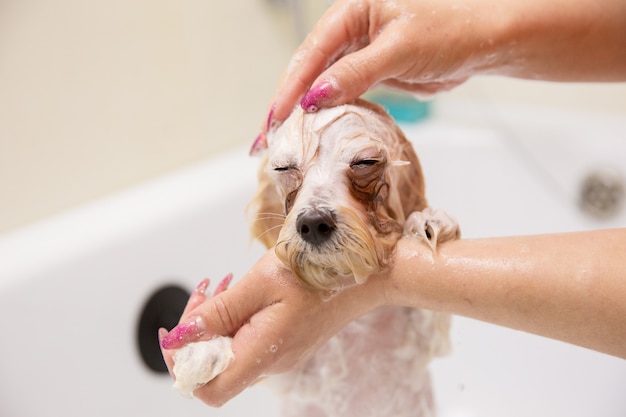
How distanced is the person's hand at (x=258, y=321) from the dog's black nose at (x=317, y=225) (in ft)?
0.28

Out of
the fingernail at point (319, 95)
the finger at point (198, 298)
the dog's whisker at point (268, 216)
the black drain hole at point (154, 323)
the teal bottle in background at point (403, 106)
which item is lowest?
the black drain hole at point (154, 323)

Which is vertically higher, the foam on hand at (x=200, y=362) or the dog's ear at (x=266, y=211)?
the dog's ear at (x=266, y=211)

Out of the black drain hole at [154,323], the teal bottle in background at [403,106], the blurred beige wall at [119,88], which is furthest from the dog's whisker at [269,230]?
the teal bottle in background at [403,106]

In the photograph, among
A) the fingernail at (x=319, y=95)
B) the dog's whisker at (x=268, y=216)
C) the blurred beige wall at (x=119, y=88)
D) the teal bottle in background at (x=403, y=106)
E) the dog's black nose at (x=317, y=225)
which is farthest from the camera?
the teal bottle in background at (x=403, y=106)

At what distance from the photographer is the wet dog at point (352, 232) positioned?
2.02 ft

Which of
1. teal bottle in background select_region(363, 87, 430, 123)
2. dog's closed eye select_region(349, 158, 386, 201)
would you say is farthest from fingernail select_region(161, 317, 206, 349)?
teal bottle in background select_region(363, 87, 430, 123)

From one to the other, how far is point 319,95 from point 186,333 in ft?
1.01

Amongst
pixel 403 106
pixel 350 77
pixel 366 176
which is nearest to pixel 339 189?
pixel 366 176

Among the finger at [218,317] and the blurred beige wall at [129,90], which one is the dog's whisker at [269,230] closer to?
the finger at [218,317]

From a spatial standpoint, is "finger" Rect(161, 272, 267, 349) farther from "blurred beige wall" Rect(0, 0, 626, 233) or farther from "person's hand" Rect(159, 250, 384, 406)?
"blurred beige wall" Rect(0, 0, 626, 233)

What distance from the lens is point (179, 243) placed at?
51.1 inches

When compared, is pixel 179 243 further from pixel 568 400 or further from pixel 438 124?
pixel 568 400

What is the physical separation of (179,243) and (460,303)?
778 mm

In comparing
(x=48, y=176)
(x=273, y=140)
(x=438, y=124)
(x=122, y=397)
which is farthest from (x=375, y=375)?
(x=438, y=124)
